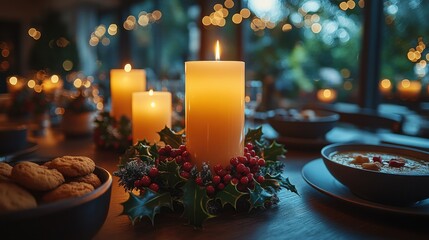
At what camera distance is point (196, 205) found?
0.49 m

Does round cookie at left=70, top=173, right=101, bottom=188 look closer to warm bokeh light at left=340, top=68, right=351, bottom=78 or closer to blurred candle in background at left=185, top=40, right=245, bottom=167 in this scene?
blurred candle in background at left=185, top=40, right=245, bottom=167

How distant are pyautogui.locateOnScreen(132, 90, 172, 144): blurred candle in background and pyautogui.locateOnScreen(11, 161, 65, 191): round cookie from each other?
394mm

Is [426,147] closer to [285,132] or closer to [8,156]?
[285,132]

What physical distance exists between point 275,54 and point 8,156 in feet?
8.63

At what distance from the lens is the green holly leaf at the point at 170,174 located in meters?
0.54

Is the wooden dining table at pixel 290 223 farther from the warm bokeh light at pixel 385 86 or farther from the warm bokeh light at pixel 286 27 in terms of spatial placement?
the warm bokeh light at pixel 286 27

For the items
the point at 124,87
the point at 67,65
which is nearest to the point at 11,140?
the point at 124,87

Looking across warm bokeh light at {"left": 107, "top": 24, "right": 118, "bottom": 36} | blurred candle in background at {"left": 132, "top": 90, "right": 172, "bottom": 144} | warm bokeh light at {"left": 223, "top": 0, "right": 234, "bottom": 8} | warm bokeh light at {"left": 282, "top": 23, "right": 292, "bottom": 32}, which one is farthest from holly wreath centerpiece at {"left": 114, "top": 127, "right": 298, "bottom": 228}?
warm bokeh light at {"left": 107, "top": 24, "right": 118, "bottom": 36}

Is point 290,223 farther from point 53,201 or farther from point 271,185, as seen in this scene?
point 53,201

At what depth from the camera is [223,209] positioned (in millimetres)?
559

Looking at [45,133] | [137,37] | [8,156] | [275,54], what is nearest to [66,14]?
[137,37]

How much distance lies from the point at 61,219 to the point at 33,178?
83mm

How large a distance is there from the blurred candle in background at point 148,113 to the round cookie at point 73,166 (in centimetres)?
33

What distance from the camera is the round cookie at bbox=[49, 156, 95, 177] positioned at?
18.4 inches
